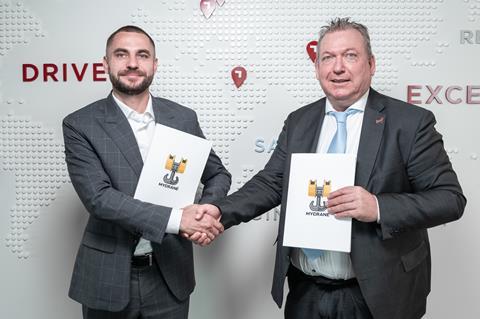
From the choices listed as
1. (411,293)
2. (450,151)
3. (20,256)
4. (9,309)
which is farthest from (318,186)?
(9,309)

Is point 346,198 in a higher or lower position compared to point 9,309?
higher

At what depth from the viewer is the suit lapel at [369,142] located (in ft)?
5.29

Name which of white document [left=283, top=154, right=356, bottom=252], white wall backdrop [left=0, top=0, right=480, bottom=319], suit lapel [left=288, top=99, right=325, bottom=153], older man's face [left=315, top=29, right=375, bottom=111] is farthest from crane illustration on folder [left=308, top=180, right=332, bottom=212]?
white wall backdrop [left=0, top=0, right=480, bottom=319]

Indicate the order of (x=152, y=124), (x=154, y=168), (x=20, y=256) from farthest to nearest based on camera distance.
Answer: (x=20, y=256)
(x=152, y=124)
(x=154, y=168)

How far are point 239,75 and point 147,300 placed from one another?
1.41m

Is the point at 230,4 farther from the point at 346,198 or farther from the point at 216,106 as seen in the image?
the point at 346,198

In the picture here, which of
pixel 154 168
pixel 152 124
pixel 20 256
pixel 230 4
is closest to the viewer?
pixel 154 168

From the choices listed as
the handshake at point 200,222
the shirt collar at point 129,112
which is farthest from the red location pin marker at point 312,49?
the handshake at point 200,222

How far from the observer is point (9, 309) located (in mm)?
2971

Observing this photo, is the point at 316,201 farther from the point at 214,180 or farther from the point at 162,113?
the point at 162,113

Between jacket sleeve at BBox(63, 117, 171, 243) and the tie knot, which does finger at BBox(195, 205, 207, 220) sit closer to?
jacket sleeve at BBox(63, 117, 171, 243)

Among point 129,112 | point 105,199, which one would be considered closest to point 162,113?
point 129,112

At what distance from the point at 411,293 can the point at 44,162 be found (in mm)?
2238

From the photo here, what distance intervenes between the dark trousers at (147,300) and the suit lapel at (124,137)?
441 millimetres
